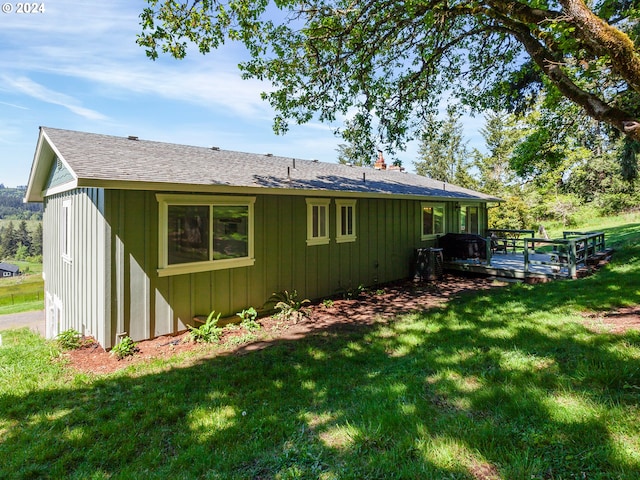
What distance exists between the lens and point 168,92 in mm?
12148

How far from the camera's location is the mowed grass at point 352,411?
2.45 m

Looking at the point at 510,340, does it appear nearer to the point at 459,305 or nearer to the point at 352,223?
the point at 459,305

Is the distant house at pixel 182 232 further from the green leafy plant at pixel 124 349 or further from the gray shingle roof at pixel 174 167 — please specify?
the green leafy plant at pixel 124 349

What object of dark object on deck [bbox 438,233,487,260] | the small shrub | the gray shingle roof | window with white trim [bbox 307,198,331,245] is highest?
the gray shingle roof

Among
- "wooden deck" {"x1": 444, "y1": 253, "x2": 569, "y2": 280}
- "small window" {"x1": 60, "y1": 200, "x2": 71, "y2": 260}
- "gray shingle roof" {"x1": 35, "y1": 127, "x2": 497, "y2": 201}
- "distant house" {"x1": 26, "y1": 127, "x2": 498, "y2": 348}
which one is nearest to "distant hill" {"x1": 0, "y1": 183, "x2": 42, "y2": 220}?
"small window" {"x1": 60, "y1": 200, "x2": 71, "y2": 260}

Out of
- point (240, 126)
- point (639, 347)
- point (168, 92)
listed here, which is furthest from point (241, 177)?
point (240, 126)

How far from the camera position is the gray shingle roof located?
5.23 meters

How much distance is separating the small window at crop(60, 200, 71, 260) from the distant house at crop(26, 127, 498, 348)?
0.04 metres

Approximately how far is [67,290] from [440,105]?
10.4 meters

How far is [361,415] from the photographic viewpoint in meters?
3.09

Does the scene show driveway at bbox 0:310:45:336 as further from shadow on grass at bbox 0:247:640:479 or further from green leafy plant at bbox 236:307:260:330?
shadow on grass at bbox 0:247:640:479

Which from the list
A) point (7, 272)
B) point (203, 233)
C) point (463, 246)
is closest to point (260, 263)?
point (203, 233)

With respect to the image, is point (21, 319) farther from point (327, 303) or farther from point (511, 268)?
point (511, 268)

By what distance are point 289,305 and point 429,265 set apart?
205 inches
